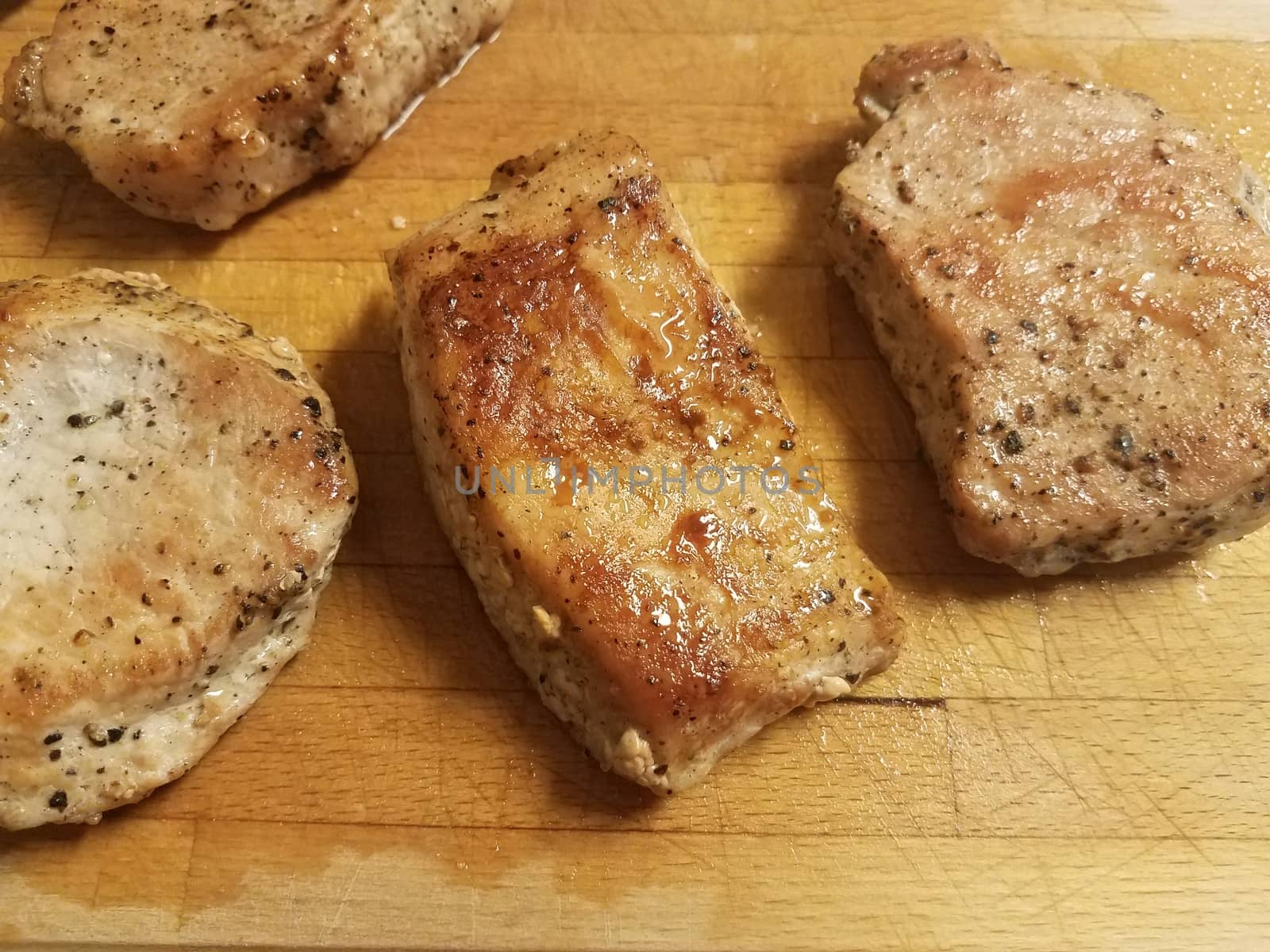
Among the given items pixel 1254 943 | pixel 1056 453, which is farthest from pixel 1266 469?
pixel 1254 943

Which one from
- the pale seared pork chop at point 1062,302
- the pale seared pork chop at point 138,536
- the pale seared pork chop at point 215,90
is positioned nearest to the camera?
the pale seared pork chop at point 138,536

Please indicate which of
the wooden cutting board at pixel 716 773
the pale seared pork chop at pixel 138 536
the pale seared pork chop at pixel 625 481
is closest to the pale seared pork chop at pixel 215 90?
the wooden cutting board at pixel 716 773

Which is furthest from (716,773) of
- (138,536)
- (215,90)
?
(215,90)

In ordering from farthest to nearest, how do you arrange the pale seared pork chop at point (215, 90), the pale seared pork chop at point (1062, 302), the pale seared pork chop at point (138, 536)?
the pale seared pork chop at point (215, 90), the pale seared pork chop at point (1062, 302), the pale seared pork chop at point (138, 536)

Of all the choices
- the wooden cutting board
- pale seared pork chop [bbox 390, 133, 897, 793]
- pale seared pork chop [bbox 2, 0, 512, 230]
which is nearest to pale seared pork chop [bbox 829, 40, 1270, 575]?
the wooden cutting board

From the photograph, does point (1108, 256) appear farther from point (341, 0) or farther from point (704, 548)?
point (341, 0)

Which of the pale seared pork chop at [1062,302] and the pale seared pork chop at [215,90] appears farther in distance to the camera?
the pale seared pork chop at [215,90]

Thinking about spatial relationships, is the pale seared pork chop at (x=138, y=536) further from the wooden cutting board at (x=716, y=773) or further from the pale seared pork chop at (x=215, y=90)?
the pale seared pork chop at (x=215, y=90)
